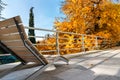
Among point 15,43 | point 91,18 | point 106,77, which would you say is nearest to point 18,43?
point 15,43

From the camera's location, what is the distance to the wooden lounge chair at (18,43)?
3.27 m

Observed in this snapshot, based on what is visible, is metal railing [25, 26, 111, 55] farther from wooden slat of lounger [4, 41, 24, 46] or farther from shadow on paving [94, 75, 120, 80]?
shadow on paving [94, 75, 120, 80]

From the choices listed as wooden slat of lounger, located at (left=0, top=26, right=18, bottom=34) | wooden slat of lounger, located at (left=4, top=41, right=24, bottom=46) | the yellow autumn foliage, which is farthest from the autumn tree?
wooden slat of lounger, located at (left=0, top=26, right=18, bottom=34)

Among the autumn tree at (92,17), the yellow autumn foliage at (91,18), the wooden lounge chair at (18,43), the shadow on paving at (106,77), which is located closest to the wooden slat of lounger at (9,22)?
the wooden lounge chair at (18,43)

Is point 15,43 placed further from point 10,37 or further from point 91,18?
point 91,18

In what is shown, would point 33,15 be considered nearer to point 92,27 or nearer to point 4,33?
point 92,27

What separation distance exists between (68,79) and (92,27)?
16.3 m

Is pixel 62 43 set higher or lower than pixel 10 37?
lower

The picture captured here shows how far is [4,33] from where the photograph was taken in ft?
12.0

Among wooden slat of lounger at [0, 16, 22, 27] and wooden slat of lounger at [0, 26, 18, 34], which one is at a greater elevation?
wooden slat of lounger at [0, 16, 22, 27]

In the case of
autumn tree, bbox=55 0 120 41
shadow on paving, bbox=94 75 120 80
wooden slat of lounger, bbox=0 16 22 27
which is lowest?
shadow on paving, bbox=94 75 120 80

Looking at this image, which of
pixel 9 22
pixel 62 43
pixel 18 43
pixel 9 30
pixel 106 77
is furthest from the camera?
pixel 62 43

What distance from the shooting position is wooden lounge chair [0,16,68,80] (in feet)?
10.7

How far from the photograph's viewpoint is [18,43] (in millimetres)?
3586
